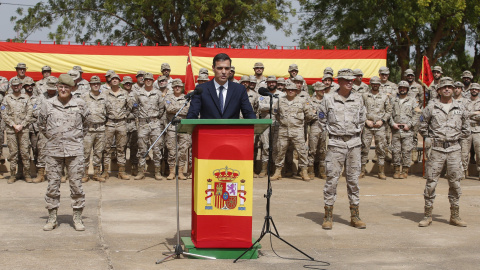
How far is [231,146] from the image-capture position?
23.8ft

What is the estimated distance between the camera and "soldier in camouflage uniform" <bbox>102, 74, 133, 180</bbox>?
46.3 ft

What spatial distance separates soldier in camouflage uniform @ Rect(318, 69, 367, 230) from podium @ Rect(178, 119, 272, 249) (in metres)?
2.48

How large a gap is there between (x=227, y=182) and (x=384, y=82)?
9.81m

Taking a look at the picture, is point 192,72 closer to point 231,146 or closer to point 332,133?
A: point 332,133

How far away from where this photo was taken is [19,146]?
1371cm

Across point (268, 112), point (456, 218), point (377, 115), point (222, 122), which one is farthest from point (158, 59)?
point (222, 122)

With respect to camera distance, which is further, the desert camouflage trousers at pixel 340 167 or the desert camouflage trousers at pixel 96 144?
the desert camouflage trousers at pixel 96 144

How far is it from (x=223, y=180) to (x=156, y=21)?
24489 millimetres

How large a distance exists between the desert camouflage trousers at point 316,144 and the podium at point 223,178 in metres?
7.92

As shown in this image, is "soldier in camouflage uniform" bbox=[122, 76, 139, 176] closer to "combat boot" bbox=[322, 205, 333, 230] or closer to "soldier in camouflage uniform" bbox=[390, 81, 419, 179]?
"soldier in camouflage uniform" bbox=[390, 81, 419, 179]

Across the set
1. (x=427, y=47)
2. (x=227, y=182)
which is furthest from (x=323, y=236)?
(x=427, y=47)

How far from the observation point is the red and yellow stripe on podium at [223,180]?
285 inches

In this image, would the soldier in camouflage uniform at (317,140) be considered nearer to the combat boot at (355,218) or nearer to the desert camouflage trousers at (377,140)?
the desert camouflage trousers at (377,140)

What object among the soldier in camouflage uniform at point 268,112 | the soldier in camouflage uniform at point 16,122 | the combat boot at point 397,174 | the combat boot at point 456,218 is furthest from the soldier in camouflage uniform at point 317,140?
the soldier in camouflage uniform at point 16,122
